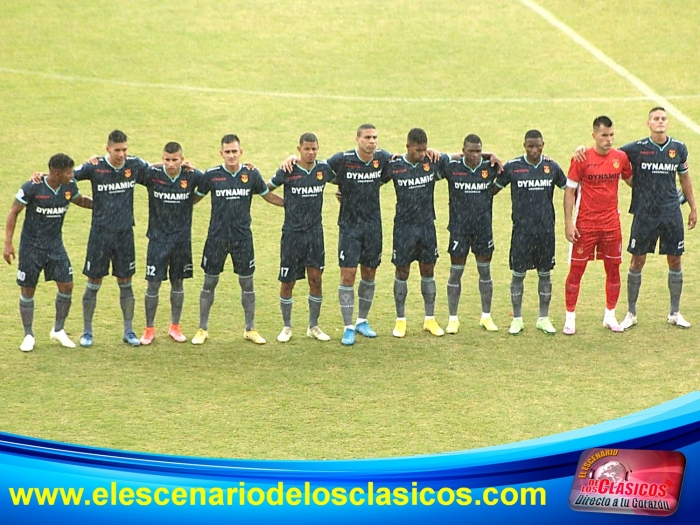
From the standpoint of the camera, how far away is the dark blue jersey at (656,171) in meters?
12.2

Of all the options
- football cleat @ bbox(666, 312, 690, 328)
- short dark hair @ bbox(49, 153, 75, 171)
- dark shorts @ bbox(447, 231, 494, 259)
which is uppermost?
short dark hair @ bbox(49, 153, 75, 171)

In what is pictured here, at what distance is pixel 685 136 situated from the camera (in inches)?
779

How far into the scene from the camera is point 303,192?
11.9 meters

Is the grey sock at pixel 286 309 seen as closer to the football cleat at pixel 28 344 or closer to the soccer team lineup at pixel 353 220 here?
the soccer team lineup at pixel 353 220

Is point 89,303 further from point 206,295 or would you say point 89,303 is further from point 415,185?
point 415,185

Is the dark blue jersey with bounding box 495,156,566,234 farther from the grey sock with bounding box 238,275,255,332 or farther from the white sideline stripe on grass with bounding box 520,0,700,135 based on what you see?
the white sideline stripe on grass with bounding box 520,0,700,135

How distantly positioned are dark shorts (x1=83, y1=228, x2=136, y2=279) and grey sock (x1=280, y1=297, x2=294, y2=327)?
5.02 ft

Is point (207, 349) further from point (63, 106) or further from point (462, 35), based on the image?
point (462, 35)

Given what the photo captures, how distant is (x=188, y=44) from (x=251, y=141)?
4.79 m

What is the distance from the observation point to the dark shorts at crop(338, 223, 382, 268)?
12.2 metres

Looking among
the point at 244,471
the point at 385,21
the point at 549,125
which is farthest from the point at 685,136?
the point at 244,471

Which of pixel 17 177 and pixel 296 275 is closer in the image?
pixel 296 275

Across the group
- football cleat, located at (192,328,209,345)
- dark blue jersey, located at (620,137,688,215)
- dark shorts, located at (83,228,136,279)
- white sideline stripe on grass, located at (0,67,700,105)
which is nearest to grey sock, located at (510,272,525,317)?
dark blue jersey, located at (620,137,688,215)

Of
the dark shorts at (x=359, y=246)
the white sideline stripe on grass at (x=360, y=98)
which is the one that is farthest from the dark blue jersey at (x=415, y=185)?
the white sideline stripe on grass at (x=360, y=98)
